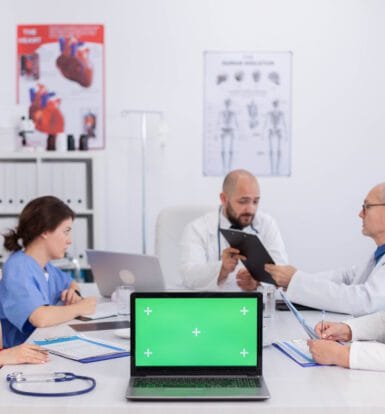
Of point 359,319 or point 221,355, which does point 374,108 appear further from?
point 221,355

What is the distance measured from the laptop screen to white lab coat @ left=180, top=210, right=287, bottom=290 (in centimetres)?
144

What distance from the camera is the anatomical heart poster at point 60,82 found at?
4398 millimetres

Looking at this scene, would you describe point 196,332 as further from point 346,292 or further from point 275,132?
point 275,132

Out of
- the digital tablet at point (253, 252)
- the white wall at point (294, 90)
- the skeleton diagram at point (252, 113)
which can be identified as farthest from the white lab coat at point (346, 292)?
the skeleton diagram at point (252, 113)

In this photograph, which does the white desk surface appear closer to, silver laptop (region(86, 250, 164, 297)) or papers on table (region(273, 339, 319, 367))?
papers on table (region(273, 339, 319, 367))

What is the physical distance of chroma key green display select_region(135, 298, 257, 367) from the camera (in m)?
1.59

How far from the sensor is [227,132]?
440 centimetres


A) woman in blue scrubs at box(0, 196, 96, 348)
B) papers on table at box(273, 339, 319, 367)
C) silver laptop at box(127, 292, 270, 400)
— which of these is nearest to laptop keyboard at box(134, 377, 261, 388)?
silver laptop at box(127, 292, 270, 400)

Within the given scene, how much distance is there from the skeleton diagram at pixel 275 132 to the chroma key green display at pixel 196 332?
285 cm

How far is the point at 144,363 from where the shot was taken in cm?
159

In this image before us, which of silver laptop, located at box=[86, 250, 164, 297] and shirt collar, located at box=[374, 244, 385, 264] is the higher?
shirt collar, located at box=[374, 244, 385, 264]

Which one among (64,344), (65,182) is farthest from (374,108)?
(64,344)

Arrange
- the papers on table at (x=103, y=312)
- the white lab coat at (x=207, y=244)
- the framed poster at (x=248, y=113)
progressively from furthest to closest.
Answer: the framed poster at (x=248, y=113)
the white lab coat at (x=207, y=244)
the papers on table at (x=103, y=312)

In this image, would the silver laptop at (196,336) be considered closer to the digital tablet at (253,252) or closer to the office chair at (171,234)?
the digital tablet at (253,252)
